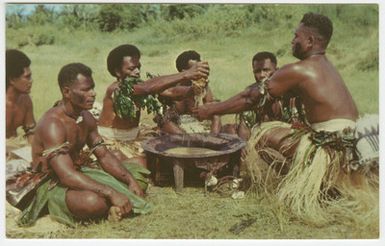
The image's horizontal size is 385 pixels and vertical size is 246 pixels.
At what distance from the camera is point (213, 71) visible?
17.6 ft

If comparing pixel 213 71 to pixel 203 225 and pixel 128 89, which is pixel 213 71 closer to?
pixel 128 89

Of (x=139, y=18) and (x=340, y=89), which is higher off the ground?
(x=139, y=18)

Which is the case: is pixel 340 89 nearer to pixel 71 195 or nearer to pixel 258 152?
pixel 258 152

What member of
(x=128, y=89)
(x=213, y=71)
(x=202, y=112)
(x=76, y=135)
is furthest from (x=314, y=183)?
(x=76, y=135)

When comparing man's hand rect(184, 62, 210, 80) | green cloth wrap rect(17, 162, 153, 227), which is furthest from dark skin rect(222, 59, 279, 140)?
green cloth wrap rect(17, 162, 153, 227)

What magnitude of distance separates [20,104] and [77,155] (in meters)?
0.63

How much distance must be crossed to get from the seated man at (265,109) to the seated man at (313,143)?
0.19ft

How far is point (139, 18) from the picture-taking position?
5371 millimetres

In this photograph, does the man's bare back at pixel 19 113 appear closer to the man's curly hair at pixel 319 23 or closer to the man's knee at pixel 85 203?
the man's knee at pixel 85 203

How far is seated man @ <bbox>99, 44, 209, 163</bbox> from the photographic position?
5363 millimetres

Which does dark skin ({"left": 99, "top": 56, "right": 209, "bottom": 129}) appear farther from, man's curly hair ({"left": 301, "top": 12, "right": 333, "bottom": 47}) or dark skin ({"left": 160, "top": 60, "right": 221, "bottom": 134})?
man's curly hair ({"left": 301, "top": 12, "right": 333, "bottom": 47})

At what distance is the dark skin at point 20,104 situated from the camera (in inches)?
210

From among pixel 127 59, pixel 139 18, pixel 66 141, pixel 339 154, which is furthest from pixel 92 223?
pixel 339 154

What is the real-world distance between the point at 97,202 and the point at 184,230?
0.74m
